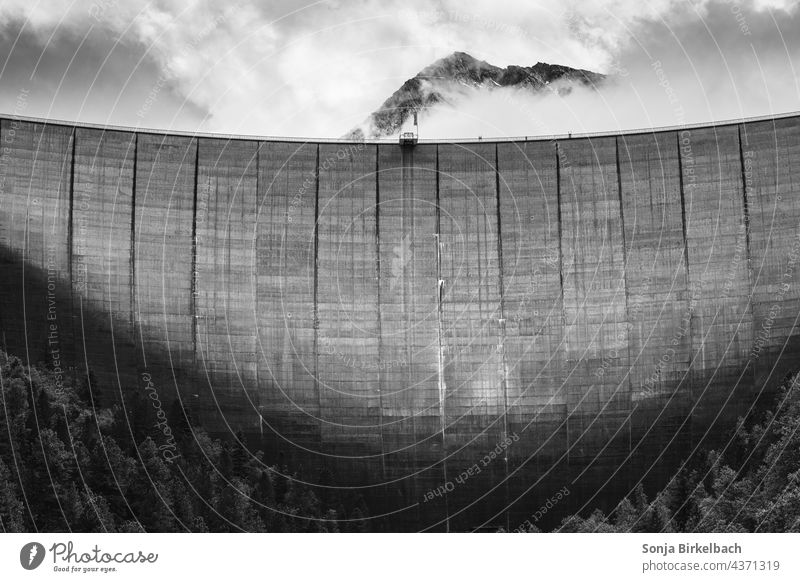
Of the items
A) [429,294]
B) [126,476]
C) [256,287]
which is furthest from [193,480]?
[429,294]

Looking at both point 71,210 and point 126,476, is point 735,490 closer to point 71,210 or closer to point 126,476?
point 126,476

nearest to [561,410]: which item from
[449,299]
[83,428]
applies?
[449,299]

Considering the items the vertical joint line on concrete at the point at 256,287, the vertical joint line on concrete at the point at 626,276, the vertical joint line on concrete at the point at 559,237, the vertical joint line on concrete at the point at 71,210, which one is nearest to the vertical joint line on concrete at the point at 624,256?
the vertical joint line on concrete at the point at 626,276

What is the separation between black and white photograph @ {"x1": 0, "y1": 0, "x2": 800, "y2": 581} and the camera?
36.8m

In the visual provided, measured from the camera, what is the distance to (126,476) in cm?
3506

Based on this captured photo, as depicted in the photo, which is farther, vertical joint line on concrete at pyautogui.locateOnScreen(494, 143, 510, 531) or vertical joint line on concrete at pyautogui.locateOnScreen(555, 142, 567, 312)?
vertical joint line on concrete at pyautogui.locateOnScreen(555, 142, 567, 312)

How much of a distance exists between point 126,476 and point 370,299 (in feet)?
33.0

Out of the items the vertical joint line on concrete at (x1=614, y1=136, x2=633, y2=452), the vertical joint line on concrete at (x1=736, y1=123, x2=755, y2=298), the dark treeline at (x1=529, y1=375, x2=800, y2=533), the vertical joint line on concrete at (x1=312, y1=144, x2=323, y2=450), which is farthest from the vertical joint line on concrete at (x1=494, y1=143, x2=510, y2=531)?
the vertical joint line on concrete at (x1=736, y1=123, x2=755, y2=298)

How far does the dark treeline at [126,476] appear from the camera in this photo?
1297 inches

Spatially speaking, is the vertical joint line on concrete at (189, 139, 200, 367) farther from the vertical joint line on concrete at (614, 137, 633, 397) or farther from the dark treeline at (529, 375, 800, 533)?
the vertical joint line on concrete at (614, 137, 633, 397)

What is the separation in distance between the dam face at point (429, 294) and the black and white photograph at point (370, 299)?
0.08 metres

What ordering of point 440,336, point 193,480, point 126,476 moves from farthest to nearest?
point 440,336, point 193,480, point 126,476

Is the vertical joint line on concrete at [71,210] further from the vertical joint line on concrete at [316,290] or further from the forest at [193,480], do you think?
the vertical joint line on concrete at [316,290]

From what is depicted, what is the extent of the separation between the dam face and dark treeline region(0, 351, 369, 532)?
678 millimetres
